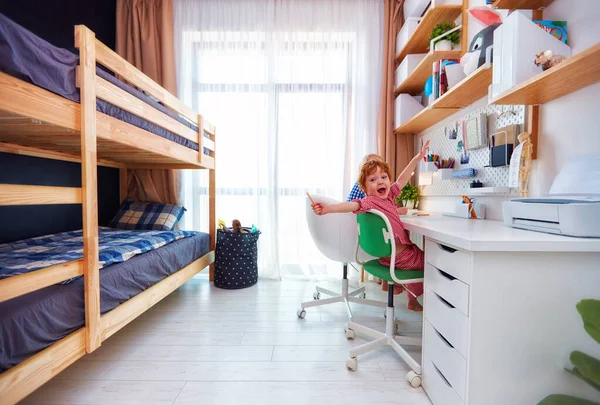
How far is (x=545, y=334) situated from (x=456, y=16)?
83.2 inches

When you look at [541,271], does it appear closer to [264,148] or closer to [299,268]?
[299,268]

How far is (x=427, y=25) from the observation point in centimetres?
215

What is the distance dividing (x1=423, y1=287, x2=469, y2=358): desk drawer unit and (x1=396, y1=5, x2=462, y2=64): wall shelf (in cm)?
190

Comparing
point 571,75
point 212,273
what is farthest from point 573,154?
point 212,273

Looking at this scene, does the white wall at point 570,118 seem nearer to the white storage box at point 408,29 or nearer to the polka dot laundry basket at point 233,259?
the white storage box at point 408,29

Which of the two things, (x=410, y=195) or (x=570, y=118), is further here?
(x=410, y=195)

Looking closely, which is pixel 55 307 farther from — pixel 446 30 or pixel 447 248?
pixel 446 30

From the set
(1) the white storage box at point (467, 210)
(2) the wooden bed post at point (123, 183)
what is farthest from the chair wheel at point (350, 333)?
(2) the wooden bed post at point (123, 183)

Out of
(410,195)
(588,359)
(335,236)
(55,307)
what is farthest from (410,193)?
(55,307)

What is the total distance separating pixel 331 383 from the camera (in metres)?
1.25

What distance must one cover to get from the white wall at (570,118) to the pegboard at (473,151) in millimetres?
154

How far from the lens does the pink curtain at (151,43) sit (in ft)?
8.85

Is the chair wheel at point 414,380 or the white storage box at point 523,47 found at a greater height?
the white storage box at point 523,47

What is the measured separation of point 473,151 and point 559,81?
78 cm
